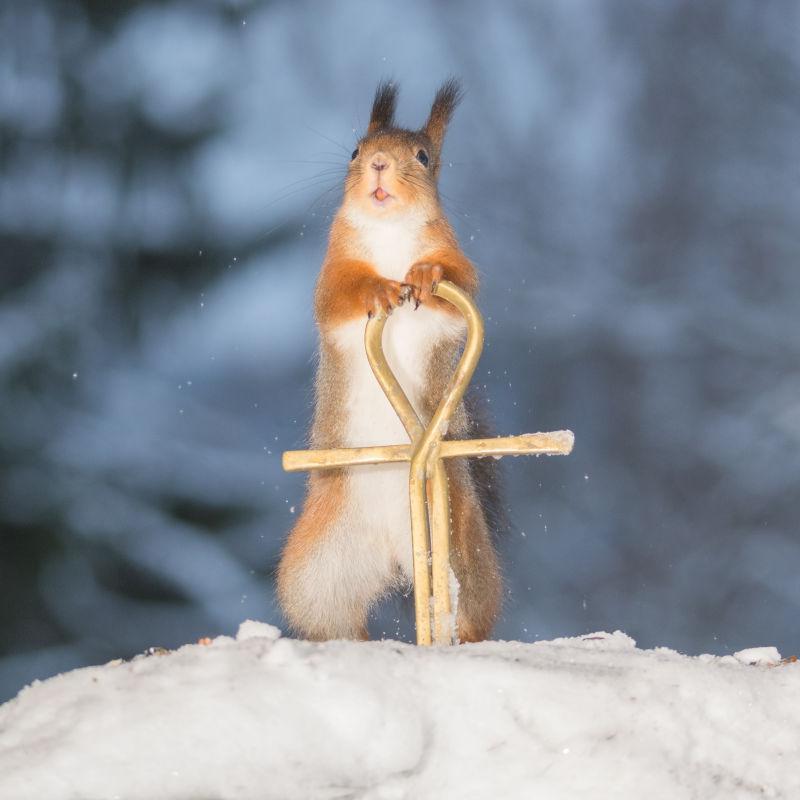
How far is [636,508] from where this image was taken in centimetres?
256

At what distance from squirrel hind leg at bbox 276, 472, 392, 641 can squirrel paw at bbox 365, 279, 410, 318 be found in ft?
0.88

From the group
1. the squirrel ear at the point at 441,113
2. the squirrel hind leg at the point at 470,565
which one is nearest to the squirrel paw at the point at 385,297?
the squirrel hind leg at the point at 470,565

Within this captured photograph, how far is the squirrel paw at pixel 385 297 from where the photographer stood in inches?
51.6

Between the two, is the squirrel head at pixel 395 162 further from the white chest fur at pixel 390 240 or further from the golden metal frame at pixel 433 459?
the golden metal frame at pixel 433 459

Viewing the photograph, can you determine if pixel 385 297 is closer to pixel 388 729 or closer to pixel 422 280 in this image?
pixel 422 280

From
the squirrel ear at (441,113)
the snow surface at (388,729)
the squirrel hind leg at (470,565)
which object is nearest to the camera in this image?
the snow surface at (388,729)

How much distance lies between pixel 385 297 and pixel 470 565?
37cm

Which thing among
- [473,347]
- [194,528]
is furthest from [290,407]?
[473,347]

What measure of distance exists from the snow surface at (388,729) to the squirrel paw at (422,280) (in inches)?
19.4

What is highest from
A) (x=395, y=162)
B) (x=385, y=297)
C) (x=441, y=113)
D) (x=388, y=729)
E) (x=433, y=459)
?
(x=441, y=113)

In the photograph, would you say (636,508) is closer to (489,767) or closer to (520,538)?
(520,538)

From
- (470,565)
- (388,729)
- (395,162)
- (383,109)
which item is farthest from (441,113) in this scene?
(388,729)

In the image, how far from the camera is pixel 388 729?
83cm

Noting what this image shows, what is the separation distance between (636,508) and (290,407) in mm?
779
